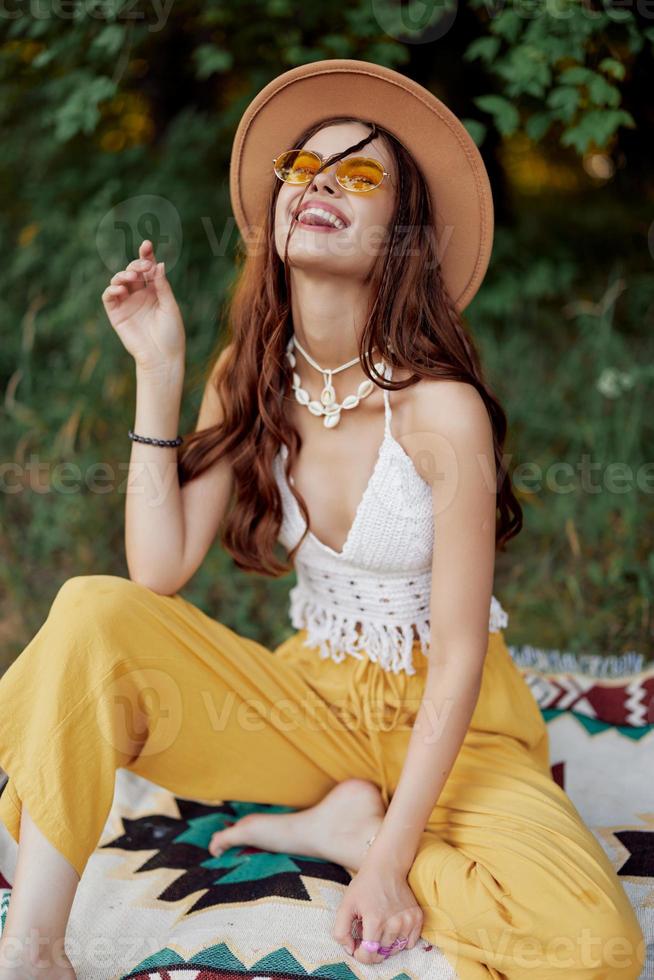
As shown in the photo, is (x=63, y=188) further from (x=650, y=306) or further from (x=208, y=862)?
(x=208, y=862)

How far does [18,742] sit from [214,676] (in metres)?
0.36

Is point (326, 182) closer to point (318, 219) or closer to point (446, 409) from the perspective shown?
point (318, 219)

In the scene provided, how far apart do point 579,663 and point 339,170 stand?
1.47 metres

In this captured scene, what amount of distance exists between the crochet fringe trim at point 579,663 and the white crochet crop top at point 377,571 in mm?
608

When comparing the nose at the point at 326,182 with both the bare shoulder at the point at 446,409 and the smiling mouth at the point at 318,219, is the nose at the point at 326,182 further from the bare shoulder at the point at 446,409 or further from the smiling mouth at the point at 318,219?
the bare shoulder at the point at 446,409

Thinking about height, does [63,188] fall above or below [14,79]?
below

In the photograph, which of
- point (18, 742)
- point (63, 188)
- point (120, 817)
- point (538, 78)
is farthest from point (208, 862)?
point (63, 188)

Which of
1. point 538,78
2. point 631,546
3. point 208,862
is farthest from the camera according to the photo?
point 631,546

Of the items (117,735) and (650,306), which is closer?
(117,735)

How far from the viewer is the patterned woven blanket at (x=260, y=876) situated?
151cm

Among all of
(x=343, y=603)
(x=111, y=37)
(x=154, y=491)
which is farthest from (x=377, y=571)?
(x=111, y=37)

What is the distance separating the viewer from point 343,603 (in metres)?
1.88

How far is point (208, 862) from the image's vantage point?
1.87m

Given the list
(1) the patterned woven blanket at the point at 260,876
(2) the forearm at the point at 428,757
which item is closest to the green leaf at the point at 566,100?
(1) the patterned woven blanket at the point at 260,876
